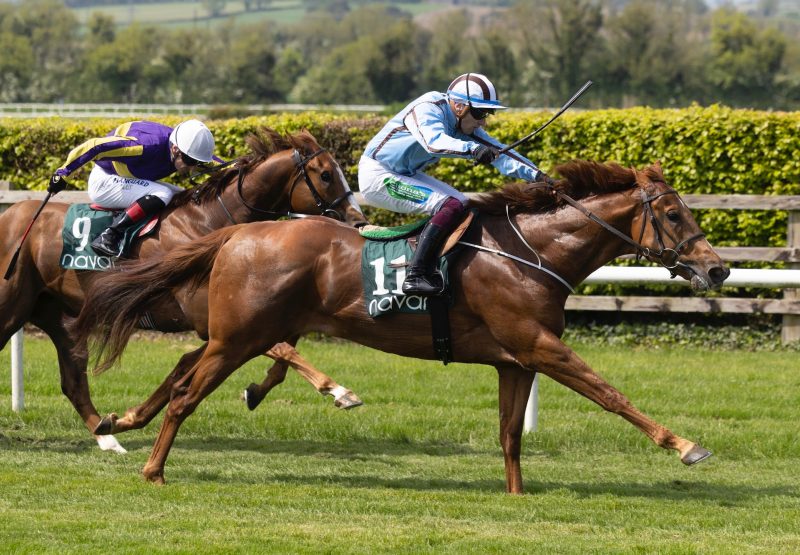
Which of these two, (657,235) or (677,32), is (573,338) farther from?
(677,32)

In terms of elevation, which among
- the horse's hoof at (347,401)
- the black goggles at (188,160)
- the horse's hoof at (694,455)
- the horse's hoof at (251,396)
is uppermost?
the black goggles at (188,160)

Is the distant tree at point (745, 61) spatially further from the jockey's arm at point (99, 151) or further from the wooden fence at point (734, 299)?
the jockey's arm at point (99, 151)

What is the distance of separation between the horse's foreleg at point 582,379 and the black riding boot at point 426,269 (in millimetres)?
611

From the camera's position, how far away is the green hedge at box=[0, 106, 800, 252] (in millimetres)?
11297

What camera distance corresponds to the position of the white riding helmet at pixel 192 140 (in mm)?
7445

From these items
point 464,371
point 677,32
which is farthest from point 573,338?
point 677,32

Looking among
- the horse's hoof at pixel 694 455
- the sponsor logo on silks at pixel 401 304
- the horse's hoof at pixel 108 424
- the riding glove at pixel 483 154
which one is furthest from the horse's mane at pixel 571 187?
the horse's hoof at pixel 108 424

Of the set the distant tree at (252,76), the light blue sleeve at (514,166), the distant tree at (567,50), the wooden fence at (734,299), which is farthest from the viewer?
the distant tree at (252,76)

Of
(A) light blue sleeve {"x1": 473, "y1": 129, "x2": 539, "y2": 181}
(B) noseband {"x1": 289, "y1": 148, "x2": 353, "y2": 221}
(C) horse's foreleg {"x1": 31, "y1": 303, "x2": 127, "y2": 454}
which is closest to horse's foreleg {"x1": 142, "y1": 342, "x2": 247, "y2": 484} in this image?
(C) horse's foreleg {"x1": 31, "y1": 303, "x2": 127, "y2": 454}

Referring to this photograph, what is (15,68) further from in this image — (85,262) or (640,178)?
(640,178)

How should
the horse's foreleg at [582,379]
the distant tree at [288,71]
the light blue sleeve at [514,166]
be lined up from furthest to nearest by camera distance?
the distant tree at [288,71] → the light blue sleeve at [514,166] → the horse's foreleg at [582,379]

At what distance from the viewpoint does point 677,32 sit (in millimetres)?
88750

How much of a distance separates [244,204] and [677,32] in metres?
85.5

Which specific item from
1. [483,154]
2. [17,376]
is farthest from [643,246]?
[17,376]
